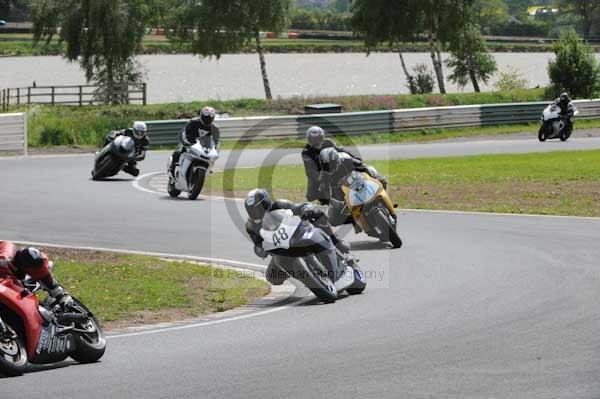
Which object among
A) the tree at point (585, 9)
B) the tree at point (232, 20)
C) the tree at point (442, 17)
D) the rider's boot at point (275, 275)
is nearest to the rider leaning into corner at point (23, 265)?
the rider's boot at point (275, 275)

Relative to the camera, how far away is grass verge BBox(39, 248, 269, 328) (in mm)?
12836

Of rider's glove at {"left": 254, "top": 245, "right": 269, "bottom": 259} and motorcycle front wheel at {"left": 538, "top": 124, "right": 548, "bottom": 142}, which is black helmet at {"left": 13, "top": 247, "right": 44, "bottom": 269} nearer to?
rider's glove at {"left": 254, "top": 245, "right": 269, "bottom": 259}

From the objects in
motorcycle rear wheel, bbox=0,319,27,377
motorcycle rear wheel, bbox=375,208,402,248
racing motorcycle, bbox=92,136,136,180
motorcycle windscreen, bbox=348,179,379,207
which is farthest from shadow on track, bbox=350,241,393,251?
racing motorcycle, bbox=92,136,136,180

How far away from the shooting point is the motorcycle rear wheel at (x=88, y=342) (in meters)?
9.89

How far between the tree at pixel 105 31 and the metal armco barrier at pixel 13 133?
22.1 m

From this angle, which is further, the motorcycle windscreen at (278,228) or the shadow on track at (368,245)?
the shadow on track at (368,245)

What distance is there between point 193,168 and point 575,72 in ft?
94.1

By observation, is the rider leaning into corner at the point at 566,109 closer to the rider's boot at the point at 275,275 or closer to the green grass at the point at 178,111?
the green grass at the point at 178,111

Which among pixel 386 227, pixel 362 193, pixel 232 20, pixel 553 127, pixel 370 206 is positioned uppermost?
pixel 232 20

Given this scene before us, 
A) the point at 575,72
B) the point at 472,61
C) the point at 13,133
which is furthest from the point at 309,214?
the point at 472,61

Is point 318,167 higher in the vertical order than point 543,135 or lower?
higher

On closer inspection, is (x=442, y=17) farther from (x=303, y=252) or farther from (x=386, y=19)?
(x=303, y=252)

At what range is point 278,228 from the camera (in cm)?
1278

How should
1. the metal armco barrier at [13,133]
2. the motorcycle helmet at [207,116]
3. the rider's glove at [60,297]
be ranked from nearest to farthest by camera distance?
the rider's glove at [60,297] → the motorcycle helmet at [207,116] → the metal armco barrier at [13,133]
